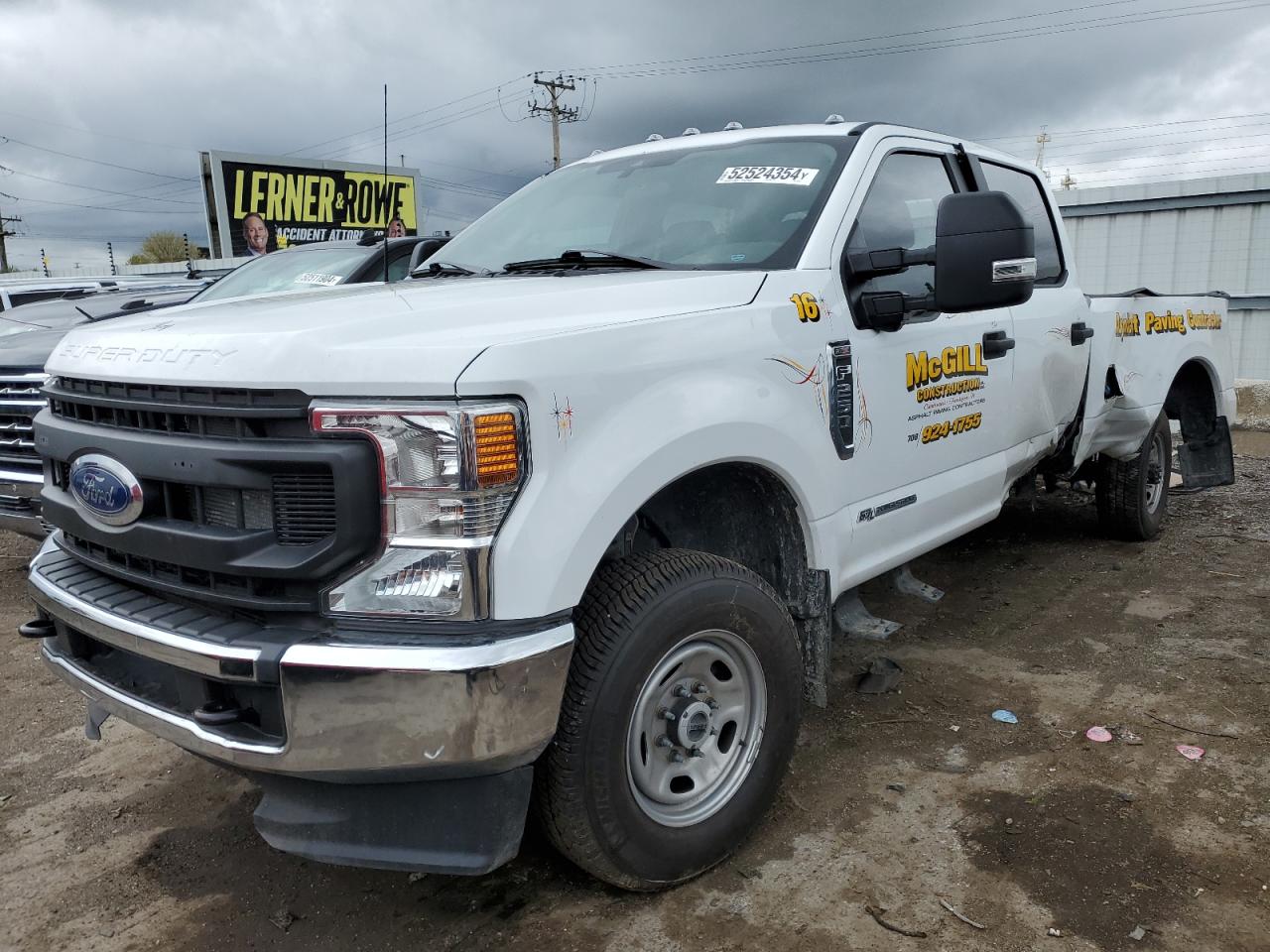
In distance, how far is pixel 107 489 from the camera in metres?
2.22

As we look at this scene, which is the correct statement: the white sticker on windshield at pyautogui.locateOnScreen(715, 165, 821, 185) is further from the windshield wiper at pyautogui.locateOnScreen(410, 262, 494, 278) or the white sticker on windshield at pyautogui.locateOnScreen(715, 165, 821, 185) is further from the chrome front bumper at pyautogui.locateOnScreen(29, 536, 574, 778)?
the chrome front bumper at pyautogui.locateOnScreen(29, 536, 574, 778)

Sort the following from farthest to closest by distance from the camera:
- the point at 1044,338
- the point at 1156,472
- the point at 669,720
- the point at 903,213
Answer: the point at 1156,472
the point at 1044,338
the point at 903,213
the point at 669,720

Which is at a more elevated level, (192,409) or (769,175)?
(769,175)

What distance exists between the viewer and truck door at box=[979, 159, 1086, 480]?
3971mm

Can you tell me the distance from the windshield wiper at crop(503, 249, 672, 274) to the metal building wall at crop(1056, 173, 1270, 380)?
29.4ft

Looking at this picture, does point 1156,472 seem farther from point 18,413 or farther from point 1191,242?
point 1191,242

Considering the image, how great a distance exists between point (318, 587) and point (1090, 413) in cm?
396

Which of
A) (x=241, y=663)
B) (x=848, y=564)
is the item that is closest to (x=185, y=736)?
(x=241, y=663)

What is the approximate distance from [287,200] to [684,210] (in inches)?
1053

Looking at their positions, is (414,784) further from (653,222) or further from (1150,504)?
(1150,504)

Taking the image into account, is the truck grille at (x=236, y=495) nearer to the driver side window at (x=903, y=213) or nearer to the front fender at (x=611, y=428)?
the front fender at (x=611, y=428)

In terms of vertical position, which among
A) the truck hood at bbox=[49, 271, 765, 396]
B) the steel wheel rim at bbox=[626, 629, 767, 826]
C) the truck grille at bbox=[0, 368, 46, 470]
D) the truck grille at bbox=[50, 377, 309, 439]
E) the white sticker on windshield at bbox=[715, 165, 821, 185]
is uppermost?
the white sticker on windshield at bbox=[715, 165, 821, 185]

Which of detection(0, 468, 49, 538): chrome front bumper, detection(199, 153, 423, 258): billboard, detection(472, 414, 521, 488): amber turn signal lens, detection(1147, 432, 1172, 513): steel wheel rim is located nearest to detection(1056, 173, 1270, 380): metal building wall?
detection(1147, 432, 1172, 513): steel wheel rim

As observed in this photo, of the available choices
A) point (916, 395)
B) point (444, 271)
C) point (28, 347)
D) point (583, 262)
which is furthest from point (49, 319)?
point (916, 395)
